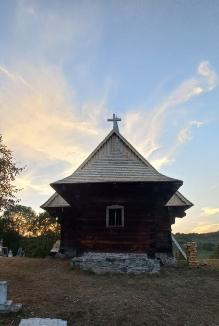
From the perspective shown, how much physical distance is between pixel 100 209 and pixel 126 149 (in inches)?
140

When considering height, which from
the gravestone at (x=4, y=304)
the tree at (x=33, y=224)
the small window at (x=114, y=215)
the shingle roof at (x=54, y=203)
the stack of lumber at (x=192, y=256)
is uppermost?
the tree at (x=33, y=224)

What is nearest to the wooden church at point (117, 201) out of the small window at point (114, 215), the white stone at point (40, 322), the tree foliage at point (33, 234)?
the small window at point (114, 215)

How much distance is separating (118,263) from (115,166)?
4.60m

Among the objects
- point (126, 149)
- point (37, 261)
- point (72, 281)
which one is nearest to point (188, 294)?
point (72, 281)

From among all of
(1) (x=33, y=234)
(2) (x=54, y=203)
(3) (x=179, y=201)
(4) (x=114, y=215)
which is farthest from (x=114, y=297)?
(1) (x=33, y=234)

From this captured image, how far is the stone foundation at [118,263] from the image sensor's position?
15828 mm

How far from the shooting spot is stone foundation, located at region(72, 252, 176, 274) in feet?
51.9

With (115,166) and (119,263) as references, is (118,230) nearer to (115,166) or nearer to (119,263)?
(119,263)

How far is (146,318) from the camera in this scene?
10.2 meters

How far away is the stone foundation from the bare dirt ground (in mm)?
568

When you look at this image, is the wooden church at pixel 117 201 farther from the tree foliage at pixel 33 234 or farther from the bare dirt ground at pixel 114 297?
the tree foliage at pixel 33 234

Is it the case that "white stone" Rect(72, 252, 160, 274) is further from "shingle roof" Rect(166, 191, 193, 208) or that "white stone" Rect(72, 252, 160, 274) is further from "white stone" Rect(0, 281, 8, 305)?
"white stone" Rect(0, 281, 8, 305)

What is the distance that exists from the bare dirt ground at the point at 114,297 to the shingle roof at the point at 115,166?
425 cm

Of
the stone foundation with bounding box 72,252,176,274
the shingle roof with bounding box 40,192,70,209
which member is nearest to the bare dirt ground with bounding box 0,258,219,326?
the stone foundation with bounding box 72,252,176,274
